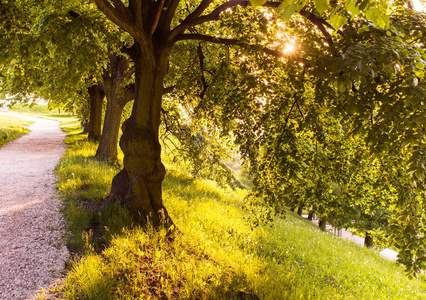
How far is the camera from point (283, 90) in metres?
5.01

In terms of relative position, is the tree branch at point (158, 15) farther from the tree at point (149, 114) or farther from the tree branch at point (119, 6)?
the tree branch at point (119, 6)

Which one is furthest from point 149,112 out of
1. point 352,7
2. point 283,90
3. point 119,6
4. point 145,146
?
point 352,7

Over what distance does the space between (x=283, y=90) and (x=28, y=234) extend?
5.81 metres

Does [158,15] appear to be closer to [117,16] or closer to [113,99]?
[117,16]

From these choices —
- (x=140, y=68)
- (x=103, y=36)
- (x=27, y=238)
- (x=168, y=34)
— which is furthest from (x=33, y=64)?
(x=27, y=238)

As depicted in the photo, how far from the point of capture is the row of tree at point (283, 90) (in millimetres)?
3201

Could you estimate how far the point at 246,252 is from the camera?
242 inches

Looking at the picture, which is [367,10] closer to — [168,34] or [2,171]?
[168,34]

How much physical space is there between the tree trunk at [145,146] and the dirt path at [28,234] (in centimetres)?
158

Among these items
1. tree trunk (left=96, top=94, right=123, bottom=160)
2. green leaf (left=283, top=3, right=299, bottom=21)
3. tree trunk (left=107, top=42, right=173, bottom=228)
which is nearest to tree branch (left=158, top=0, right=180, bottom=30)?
tree trunk (left=107, top=42, right=173, bottom=228)

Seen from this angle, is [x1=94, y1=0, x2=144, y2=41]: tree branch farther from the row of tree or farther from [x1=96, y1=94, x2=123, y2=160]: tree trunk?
[x1=96, y1=94, x2=123, y2=160]: tree trunk

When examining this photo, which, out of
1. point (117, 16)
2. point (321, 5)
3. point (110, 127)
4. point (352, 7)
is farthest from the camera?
point (110, 127)

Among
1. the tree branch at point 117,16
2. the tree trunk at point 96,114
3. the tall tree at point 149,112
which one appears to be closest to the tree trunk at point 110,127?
the tree trunk at point 96,114

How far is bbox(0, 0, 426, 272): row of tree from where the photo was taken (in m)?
3.20
